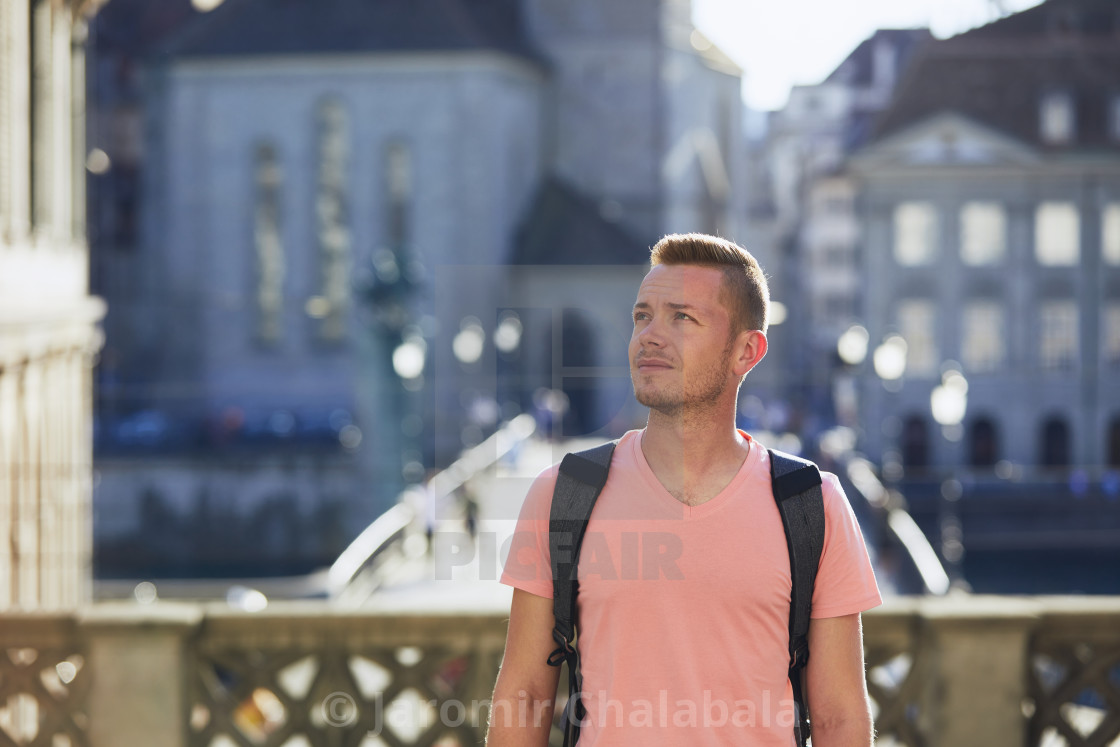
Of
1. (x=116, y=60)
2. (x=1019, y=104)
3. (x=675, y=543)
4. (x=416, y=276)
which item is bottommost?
(x=675, y=543)

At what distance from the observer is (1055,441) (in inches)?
1613

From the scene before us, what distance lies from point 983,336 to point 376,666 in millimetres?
38922

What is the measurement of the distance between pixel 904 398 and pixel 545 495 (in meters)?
39.8

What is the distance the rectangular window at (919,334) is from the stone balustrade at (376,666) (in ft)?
123

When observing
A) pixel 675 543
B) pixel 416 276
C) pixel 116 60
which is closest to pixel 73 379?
pixel 416 276

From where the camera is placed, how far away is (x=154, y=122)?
44.0 m

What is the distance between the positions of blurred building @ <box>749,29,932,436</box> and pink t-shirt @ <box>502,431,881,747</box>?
35.8 m

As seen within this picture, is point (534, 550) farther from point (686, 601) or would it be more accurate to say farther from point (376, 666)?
point (376, 666)

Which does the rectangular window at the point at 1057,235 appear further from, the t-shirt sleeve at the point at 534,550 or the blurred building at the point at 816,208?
the t-shirt sleeve at the point at 534,550

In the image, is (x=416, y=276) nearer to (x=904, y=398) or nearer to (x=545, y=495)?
(x=904, y=398)

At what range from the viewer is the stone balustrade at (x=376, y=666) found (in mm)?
4840

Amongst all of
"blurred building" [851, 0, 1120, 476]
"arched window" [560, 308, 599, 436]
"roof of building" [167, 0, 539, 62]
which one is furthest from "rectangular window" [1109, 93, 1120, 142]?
"roof of building" [167, 0, 539, 62]

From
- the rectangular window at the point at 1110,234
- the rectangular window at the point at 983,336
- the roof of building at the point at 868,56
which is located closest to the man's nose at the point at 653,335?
the rectangular window at the point at 983,336

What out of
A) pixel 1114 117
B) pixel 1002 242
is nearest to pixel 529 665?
pixel 1002 242
